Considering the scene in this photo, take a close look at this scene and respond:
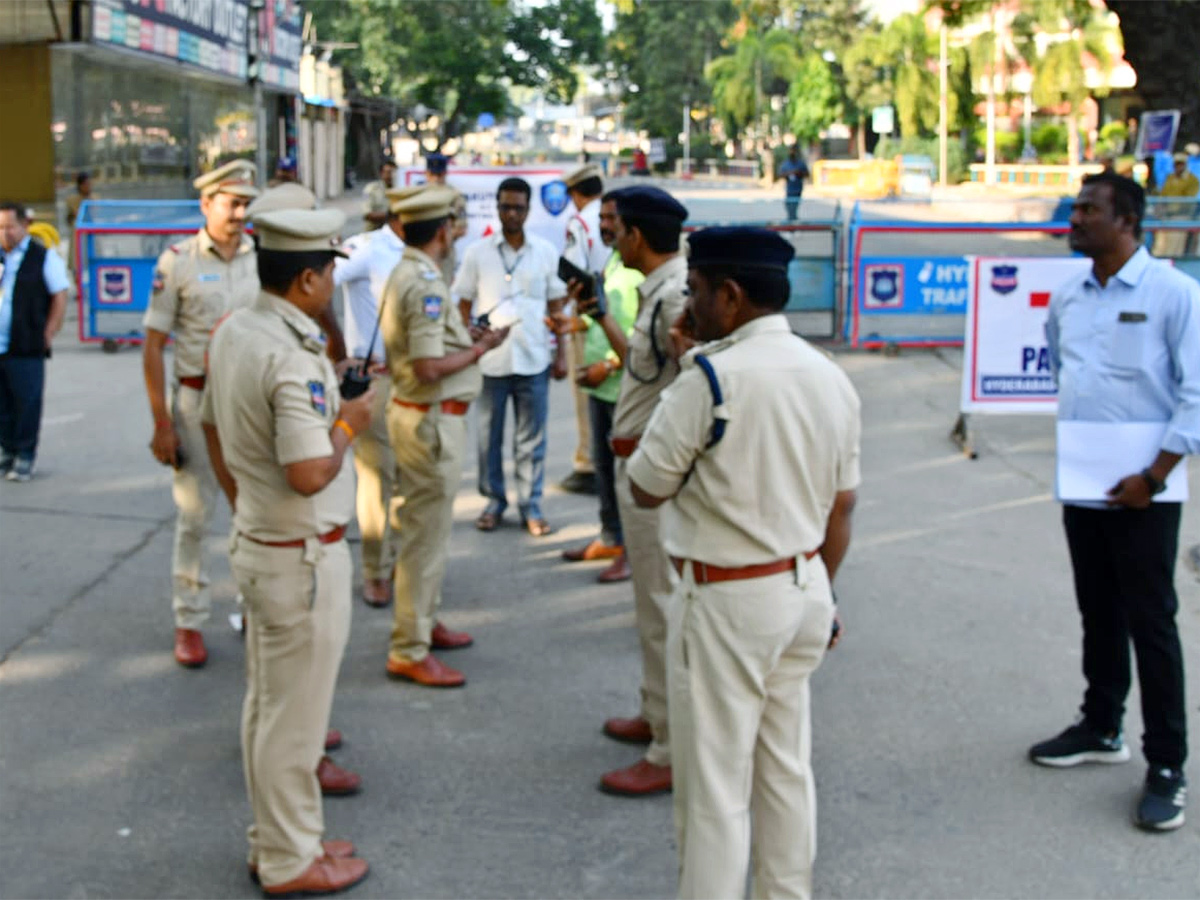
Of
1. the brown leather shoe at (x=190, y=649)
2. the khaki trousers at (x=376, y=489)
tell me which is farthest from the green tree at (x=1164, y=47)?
the brown leather shoe at (x=190, y=649)

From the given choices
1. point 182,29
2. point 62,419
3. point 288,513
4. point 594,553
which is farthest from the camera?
point 182,29

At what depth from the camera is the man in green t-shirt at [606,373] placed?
5.46 m

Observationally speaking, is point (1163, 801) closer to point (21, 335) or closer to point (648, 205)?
point (648, 205)

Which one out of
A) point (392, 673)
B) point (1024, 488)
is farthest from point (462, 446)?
point (1024, 488)

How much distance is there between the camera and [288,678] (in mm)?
4133

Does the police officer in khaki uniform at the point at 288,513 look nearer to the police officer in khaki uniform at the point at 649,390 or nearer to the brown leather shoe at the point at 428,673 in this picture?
the police officer in khaki uniform at the point at 649,390

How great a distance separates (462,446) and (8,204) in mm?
5159

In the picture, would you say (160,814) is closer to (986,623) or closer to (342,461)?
(342,461)

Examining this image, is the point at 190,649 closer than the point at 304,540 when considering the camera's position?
No

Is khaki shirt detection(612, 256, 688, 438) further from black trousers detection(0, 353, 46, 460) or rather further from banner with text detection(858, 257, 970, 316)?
banner with text detection(858, 257, 970, 316)

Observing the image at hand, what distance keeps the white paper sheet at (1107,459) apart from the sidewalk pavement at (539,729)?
1.06m

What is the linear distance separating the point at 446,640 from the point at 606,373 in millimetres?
1454

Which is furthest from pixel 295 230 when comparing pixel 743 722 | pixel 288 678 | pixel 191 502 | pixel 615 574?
pixel 615 574

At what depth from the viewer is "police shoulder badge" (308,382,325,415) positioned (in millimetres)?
3967
